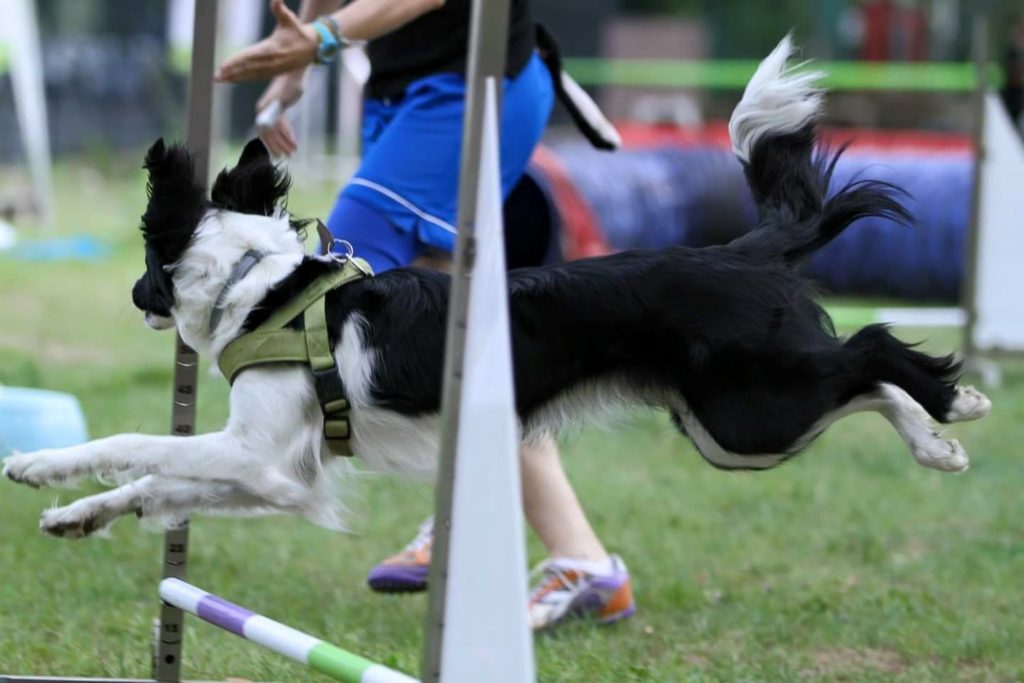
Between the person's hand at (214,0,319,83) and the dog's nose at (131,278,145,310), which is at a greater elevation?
the person's hand at (214,0,319,83)

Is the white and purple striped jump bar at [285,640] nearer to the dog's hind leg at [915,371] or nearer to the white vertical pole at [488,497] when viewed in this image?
the white vertical pole at [488,497]

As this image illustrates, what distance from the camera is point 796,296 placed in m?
2.99

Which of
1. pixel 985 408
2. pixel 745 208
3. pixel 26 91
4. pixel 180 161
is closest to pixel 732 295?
pixel 985 408

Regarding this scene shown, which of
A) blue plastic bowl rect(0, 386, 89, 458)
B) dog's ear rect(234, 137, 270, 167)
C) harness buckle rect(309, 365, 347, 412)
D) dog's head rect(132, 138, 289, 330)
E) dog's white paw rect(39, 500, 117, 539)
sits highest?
dog's ear rect(234, 137, 270, 167)

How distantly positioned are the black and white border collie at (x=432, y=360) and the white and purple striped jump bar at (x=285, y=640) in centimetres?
19

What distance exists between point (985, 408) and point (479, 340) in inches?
53.6

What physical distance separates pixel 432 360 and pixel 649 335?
0.44 meters

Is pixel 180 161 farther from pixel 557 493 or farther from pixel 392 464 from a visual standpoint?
pixel 557 493

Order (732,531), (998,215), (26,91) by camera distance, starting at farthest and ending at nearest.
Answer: (26,91)
(998,215)
(732,531)

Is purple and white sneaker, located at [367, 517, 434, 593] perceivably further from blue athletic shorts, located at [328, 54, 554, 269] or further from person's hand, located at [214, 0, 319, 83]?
person's hand, located at [214, 0, 319, 83]

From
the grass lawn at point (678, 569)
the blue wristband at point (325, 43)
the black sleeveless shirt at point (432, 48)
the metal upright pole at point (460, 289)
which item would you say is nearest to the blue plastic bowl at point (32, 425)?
the grass lawn at point (678, 569)

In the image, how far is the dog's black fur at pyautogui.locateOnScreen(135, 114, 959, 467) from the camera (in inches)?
115

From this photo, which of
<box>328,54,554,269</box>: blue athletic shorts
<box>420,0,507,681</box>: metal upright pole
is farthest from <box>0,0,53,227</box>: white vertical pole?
<box>420,0,507,681</box>: metal upright pole

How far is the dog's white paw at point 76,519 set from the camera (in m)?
3.03
